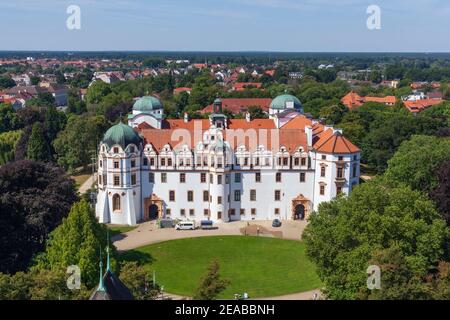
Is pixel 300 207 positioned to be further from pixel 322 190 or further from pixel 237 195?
pixel 237 195

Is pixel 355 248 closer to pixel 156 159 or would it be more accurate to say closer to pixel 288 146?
pixel 288 146

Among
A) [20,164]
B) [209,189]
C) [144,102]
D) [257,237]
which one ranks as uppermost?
[144,102]

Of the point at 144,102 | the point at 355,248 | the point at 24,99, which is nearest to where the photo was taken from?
the point at 355,248

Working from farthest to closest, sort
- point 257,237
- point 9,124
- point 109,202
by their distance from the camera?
point 9,124 → point 109,202 → point 257,237

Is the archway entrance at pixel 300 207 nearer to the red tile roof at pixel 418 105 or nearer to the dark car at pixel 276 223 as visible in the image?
the dark car at pixel 276 223

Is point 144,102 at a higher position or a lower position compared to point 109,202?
higher

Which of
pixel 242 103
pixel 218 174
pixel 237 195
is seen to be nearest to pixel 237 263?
pixel 218 174

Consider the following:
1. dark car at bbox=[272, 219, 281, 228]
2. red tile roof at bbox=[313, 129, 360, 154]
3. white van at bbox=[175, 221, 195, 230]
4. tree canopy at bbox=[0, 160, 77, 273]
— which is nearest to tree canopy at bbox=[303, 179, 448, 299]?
red tile roof at bbox=[313, 129, 360, 154]
